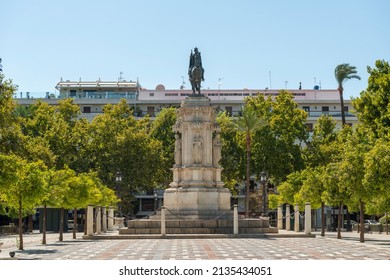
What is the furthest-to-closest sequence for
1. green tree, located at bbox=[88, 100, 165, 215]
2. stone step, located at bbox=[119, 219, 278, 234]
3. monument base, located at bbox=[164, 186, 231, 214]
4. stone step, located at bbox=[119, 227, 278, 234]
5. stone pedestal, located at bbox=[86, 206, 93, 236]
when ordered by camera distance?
1. green tree, located at bbox=[88, 100, 165, 215]
2. monument base, located at bbox=[164, 186, 231, 214]
3. stone pedestal, located at bbox=[86, 206, 93, 236]
4. stone step, located at bbox=[119, 219, 278, 234]
5. stone step, located at bbox=[119, 227, 278, 234]

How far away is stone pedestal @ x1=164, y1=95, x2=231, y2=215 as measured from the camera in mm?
42594

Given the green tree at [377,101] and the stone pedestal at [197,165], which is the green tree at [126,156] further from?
the green tree at [377,101]

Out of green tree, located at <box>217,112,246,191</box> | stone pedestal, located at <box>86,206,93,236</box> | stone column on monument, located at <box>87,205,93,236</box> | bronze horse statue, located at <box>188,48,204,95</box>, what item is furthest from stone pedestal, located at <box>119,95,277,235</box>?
green tree, located at <box>217,112,246,191</box>

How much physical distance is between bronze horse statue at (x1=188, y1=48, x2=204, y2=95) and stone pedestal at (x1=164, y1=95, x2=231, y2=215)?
5.49ft

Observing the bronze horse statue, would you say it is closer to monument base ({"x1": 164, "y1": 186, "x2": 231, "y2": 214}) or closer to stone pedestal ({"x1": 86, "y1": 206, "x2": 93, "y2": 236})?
monument base ({"x1": 164, "y1": 186, "x2": 231, "y2": 214})

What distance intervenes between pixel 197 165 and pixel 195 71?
6.48 m

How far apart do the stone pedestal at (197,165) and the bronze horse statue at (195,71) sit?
167 cm

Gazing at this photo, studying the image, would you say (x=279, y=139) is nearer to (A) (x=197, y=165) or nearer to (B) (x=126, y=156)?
(B) (x=126, y=156)

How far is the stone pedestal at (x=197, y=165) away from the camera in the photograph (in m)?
42.6

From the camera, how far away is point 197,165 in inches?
1700

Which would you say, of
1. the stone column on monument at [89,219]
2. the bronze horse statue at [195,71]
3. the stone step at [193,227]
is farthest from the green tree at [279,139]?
the stone column on monument at [89,219]

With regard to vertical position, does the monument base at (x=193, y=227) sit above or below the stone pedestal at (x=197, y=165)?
below

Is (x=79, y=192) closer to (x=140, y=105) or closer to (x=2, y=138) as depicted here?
(x=2, y=138)
